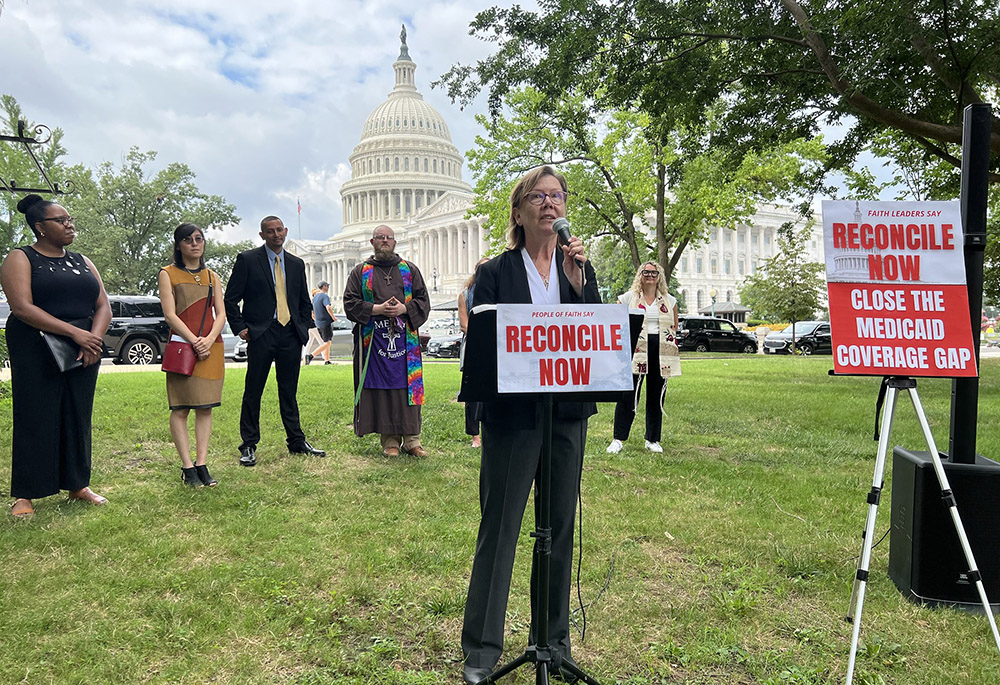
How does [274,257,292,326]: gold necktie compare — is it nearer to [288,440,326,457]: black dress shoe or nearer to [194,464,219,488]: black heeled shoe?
[288,440,326,457]: black dress shoe

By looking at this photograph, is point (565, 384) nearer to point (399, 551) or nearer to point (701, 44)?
point (399, 551)

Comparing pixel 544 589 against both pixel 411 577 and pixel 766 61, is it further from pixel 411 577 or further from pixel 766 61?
pixel 766 61

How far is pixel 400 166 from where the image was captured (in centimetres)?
12250

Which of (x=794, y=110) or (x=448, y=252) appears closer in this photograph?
(x=794, y=110)

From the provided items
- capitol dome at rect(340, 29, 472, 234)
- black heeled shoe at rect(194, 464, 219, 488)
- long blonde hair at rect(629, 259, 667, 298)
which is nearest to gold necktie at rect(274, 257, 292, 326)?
black heeled shoe at rect(194, 464, 219, 488)

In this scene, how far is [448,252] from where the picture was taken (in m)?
112

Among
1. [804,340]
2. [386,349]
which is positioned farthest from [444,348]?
[386,349]

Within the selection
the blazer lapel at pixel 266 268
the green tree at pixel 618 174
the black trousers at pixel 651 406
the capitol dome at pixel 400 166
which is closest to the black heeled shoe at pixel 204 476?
the blazer lapel at pixel 266 268

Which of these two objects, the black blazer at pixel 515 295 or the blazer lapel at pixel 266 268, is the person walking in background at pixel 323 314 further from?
the black blazer at pixel 515 295

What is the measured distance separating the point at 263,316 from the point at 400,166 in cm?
12044

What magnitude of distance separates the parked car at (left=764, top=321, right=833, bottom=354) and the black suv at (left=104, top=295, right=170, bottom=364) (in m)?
27.2

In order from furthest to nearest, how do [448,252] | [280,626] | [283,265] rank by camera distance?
[448,252]
[283,265]
[280,626]

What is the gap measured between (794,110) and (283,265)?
871 cm

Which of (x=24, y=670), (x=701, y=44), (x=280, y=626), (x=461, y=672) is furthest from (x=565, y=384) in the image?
(x=701, y=44)
